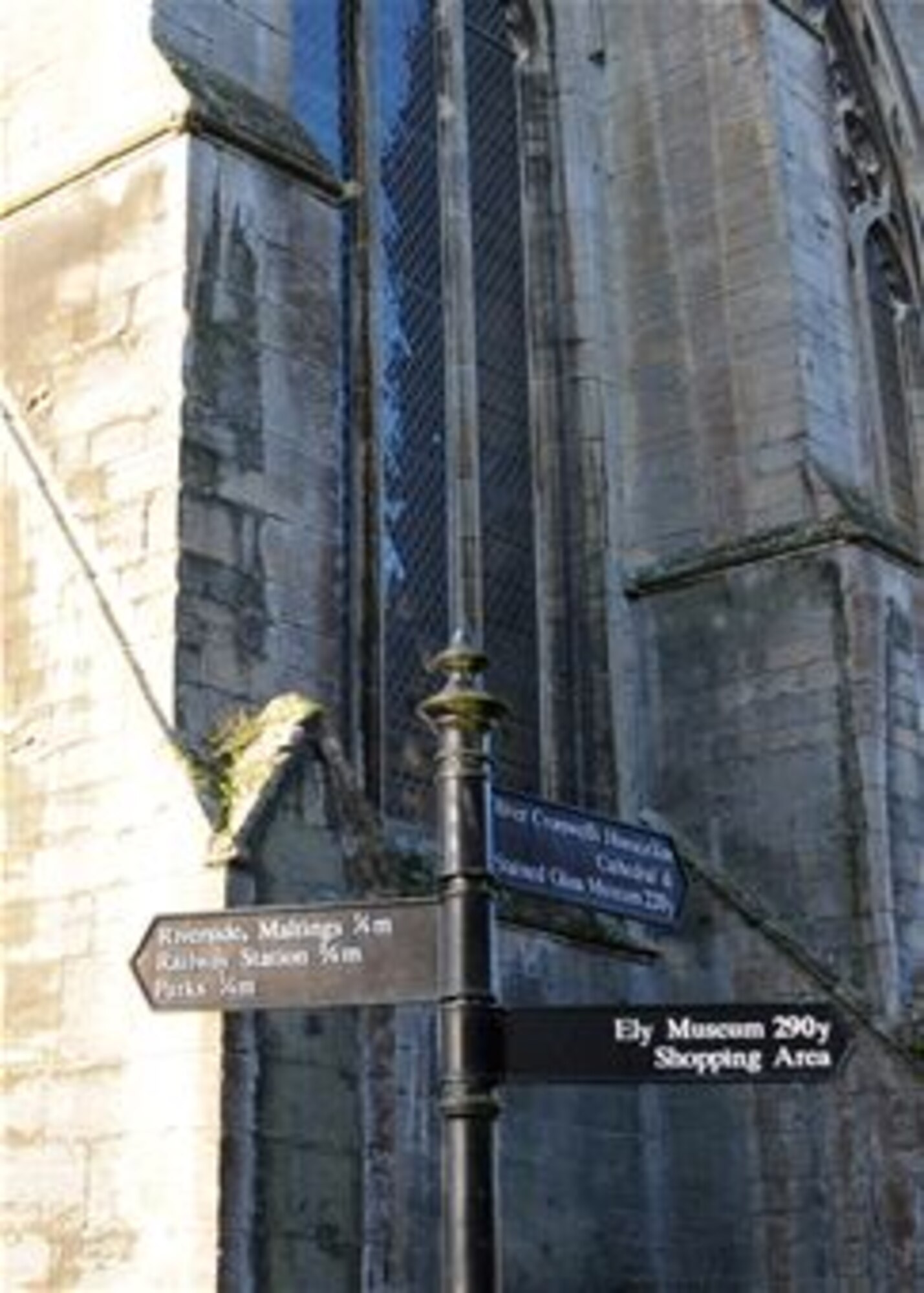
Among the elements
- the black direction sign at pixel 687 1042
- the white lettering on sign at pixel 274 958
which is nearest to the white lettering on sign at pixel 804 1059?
the black direction sign at pixel 687 1042

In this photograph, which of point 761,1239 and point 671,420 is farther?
point 671,420

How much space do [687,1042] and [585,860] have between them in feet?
→ 2.41

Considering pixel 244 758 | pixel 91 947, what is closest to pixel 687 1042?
pixel 244 758

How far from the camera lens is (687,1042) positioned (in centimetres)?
512

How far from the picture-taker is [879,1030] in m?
10.0

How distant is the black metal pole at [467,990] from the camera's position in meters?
4.84

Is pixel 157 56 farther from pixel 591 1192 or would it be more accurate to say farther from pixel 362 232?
pixel 591 1192

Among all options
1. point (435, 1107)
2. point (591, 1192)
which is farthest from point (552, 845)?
point (591, 1192)

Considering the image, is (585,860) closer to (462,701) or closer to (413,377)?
(462,701)

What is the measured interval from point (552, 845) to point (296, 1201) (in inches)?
81.7

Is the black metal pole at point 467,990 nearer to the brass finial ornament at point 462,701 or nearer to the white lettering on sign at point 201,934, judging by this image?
the brass finial ornament at point 462,701

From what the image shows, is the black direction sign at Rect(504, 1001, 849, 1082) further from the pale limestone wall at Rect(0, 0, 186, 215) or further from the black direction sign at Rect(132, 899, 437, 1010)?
the pale limestone wall at Rect(0, 0, 186, 215)

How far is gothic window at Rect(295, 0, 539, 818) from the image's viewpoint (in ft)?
33.8

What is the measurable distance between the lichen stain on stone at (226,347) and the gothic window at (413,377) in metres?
1.68
